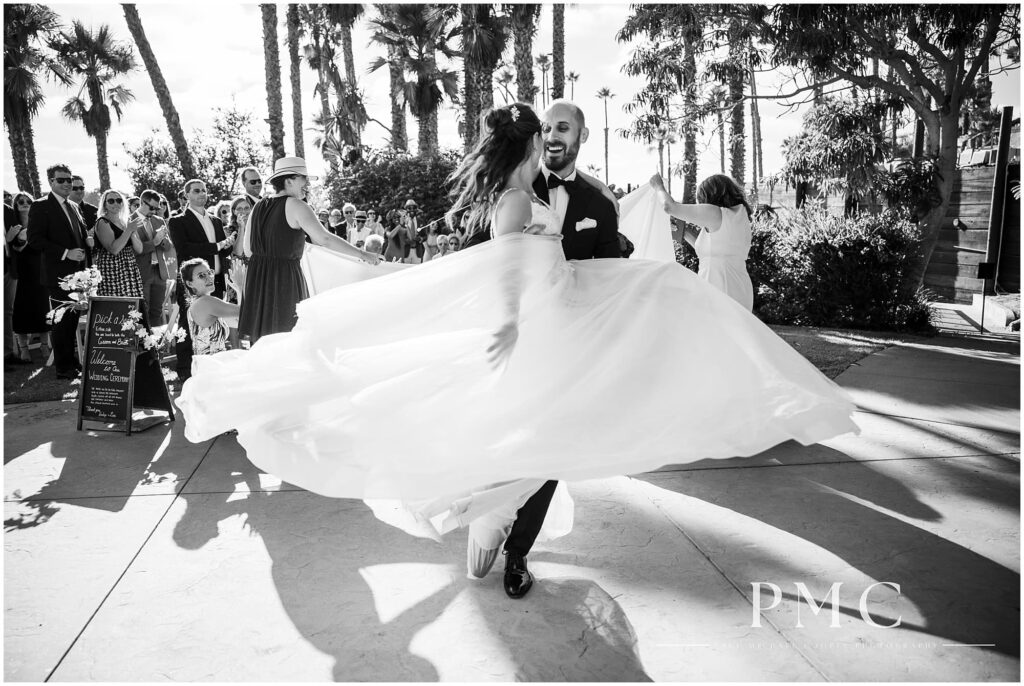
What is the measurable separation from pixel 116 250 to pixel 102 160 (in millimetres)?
24461

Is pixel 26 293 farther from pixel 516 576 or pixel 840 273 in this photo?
pixel 840 273

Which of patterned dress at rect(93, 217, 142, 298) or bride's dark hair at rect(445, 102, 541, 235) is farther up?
bride's dark hair at rect(445, 102, 541, 235)

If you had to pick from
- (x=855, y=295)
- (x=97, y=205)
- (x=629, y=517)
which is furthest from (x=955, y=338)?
(x=97, y=205)

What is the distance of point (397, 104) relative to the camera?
2353 centimetres

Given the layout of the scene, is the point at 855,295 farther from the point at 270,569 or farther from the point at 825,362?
the point at 270,569

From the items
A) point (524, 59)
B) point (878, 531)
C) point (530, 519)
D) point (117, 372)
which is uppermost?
point (524, 59)

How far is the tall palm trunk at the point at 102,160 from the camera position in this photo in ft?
89.4

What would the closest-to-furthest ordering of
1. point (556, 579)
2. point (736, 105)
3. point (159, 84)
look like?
point (556, 579)
point (736, 105)
point (159, 84)

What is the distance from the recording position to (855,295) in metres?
10.4

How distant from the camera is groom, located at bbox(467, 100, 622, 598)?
9.80ft

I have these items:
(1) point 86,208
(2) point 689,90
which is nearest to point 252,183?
(1) point 86,208

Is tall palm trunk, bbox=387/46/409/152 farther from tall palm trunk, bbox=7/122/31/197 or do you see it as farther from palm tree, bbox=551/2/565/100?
tall palm trunk, bbox=7/122/31/197

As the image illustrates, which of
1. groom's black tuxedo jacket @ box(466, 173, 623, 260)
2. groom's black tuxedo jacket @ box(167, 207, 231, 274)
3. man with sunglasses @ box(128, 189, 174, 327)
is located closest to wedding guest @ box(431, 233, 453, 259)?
groom's black tuxedo jacket @ box(167, 207, 231, 274)

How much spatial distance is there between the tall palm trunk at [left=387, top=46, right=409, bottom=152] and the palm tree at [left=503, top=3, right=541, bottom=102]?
5.34 meters
